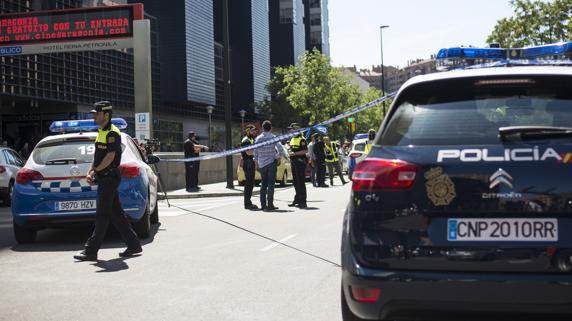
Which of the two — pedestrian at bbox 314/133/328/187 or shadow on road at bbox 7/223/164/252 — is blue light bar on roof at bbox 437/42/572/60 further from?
pedestrian at bbox 314/133/328/187

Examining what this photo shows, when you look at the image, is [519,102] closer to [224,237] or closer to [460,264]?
[460,264]

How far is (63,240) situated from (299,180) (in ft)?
18.8

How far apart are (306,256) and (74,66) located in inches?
1375

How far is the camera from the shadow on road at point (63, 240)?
9047 millimetres

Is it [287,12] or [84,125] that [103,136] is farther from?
[287,12]

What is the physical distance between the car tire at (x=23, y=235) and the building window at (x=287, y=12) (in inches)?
3006

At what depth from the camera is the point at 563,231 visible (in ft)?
10.7

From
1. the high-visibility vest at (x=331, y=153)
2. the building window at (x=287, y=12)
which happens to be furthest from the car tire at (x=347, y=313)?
the building window at (x=287, y=12)

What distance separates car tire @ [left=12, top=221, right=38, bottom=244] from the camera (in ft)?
30.6

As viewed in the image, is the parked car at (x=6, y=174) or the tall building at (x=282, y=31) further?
the tall building at (x=282, y=31)

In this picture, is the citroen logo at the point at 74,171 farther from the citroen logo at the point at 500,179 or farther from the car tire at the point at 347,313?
the citroen logo at the point at 500,179

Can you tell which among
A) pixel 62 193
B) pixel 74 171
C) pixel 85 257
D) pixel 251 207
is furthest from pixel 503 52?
pixel 251 207

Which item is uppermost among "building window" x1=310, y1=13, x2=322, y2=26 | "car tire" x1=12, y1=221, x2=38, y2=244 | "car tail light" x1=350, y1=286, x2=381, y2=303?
"building window" x1=310, y1=13, x2=322, y2=26

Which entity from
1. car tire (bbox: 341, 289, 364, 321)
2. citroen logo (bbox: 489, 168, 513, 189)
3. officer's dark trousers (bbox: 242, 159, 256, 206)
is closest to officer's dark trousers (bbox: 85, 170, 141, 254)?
car tire (bbox: 341, 289, 364, 321)
